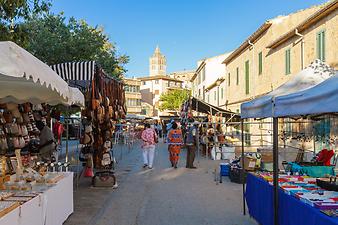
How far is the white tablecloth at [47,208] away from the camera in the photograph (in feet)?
13.2

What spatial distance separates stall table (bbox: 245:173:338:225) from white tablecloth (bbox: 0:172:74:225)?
3.20 meters

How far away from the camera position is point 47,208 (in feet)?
16.4

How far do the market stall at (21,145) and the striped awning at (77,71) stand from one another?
111 cm

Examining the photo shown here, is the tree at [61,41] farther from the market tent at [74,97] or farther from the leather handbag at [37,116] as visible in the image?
the market tent at [74,97]

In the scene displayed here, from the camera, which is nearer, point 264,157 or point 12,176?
point 12,176

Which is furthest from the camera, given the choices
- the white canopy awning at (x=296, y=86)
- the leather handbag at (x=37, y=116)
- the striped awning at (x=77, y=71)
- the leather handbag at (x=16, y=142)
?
the leather handbag at (x=37, y=116)

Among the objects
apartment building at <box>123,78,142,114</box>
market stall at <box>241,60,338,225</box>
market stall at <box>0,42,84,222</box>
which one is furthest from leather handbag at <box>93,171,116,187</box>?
apartment building at <box>123,78,142,114</box>

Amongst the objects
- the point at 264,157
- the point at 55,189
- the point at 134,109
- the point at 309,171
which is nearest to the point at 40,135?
the point at 55,189

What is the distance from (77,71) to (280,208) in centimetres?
613

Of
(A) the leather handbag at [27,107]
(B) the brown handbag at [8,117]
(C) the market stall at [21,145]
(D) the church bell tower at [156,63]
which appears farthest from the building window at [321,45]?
(D) the church bell tower at [156,63]

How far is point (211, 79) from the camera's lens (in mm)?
49406

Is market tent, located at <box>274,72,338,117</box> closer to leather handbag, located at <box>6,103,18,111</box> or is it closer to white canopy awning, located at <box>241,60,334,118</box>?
white canopy awning, located at <box>241,60,334,118</box>

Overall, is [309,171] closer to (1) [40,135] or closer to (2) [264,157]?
(2) [264,157]

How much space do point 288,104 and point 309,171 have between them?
328cm
